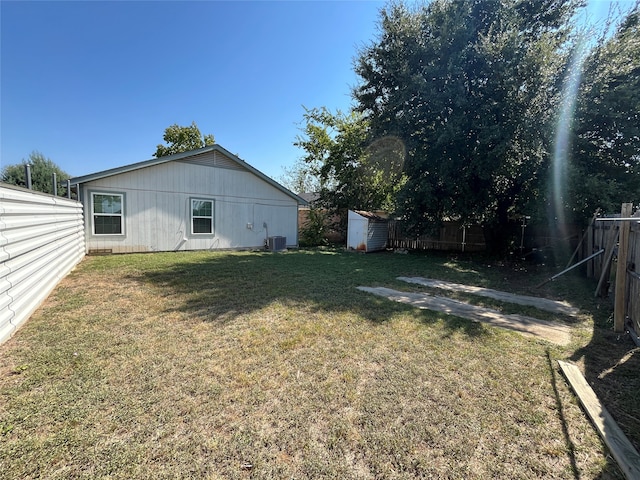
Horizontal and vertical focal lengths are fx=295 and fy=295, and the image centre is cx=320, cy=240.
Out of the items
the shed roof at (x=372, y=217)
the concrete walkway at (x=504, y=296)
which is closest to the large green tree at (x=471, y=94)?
the shed roof at (x=372, y=217)

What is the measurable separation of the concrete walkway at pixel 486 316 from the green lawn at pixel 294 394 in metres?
0.22

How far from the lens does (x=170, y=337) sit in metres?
3.26

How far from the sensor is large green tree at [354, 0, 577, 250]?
862 centimetres

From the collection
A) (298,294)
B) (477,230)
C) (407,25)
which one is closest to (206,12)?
(407,25)

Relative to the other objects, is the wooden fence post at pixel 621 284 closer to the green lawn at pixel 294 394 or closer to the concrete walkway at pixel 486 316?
the green lawn at pixel 294 394

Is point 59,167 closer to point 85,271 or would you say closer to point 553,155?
point 85,271

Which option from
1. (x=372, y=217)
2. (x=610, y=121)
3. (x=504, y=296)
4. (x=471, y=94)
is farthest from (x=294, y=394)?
(x=610, y=121)

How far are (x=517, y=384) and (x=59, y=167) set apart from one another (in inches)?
1015

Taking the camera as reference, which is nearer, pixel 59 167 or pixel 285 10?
pixel 285 10

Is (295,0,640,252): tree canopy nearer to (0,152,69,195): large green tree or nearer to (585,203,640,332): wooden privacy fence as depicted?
(585,203,640,332): wooden privacy fence

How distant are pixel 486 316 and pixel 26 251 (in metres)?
6.16

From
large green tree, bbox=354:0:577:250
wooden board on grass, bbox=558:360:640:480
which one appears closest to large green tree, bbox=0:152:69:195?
large green tree, bbox=354:0:577:250

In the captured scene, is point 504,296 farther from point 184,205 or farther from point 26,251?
point 184,205

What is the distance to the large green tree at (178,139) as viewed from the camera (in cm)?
2345
